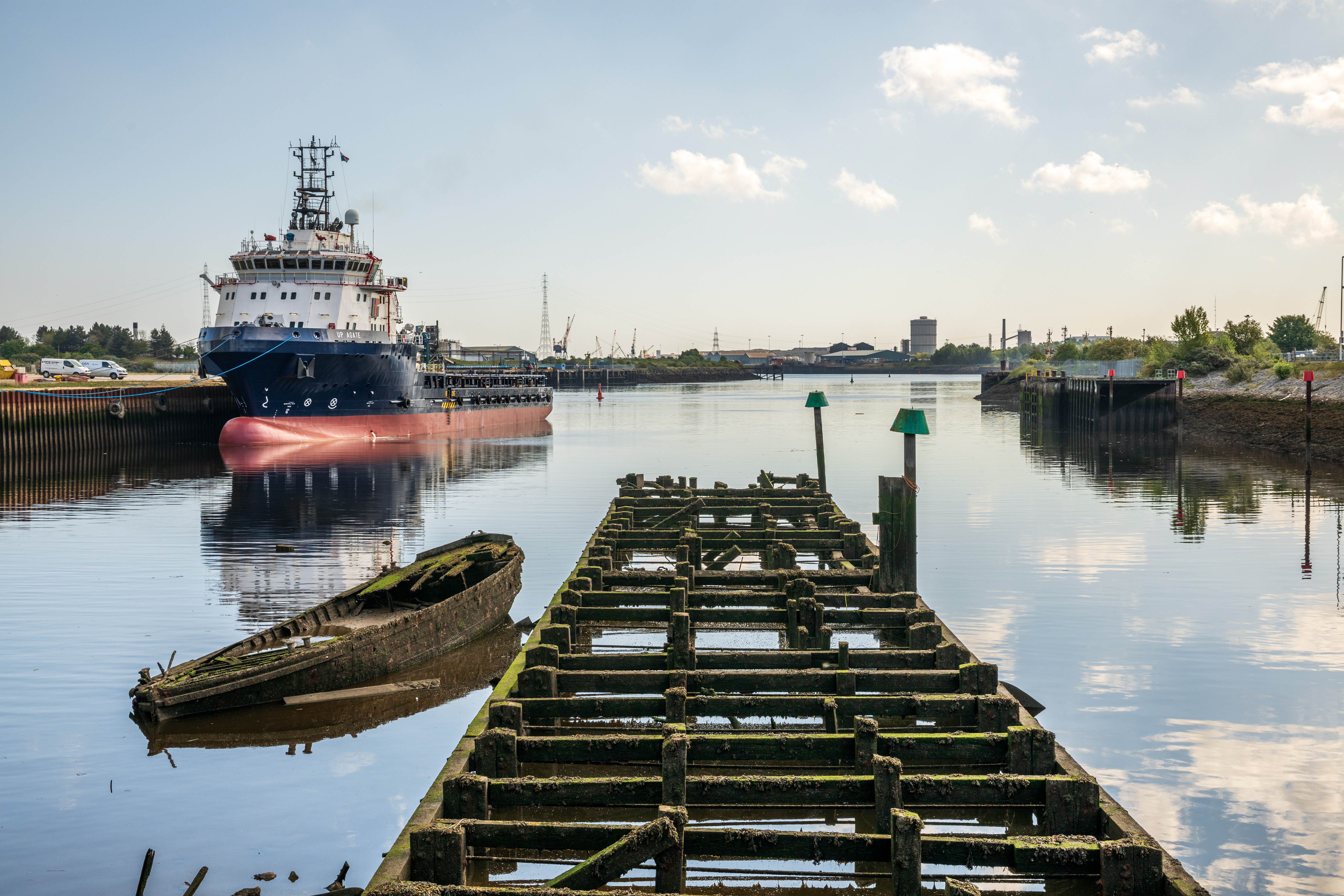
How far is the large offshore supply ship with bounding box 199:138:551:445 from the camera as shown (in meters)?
55.4

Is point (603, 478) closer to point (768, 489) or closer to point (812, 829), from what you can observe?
→ point (768, 489)

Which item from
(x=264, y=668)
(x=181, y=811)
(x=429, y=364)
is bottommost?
(x=181, y=811)

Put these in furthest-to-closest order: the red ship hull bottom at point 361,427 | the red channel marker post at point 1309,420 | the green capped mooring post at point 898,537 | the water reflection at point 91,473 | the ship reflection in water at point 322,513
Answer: the red ship hull bottom at point 361,427 < the red channel marker post at point 1309,420 < the water reflection at point 91,473 < the ship reflection in water at point 322,513 < the green capped mooring post at point 898,537

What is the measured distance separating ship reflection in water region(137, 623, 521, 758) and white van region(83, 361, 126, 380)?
81.8 meters

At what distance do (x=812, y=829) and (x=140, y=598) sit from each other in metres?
17.9

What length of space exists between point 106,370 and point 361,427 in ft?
134

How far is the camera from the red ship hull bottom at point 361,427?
5688cm

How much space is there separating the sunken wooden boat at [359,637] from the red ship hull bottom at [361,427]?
132 ft

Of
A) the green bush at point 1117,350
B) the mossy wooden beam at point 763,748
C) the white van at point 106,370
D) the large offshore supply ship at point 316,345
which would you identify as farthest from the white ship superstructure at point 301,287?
the green bush at point 1117,350

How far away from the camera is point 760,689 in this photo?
11.1 meters

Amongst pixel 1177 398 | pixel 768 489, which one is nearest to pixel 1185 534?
pixel 768 489

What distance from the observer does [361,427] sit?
205ft

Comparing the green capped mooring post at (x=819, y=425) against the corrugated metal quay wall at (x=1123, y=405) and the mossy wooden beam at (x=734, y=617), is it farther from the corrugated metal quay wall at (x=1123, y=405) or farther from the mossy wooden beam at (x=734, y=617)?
the corrugated metal quay wall at (x=1123, y=405)

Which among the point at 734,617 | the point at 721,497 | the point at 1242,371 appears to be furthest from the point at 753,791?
the point at 1242,371
